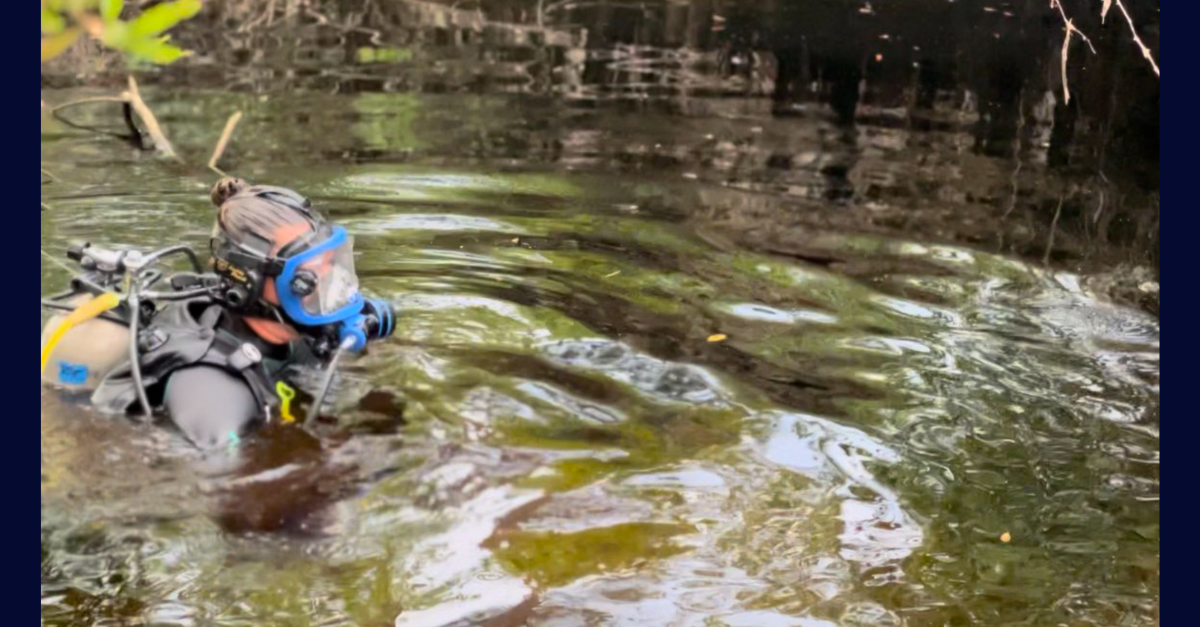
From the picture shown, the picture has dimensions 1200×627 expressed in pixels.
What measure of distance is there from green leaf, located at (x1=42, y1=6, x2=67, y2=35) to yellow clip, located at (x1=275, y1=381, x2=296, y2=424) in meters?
2.20

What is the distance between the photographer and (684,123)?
8938 millimetres

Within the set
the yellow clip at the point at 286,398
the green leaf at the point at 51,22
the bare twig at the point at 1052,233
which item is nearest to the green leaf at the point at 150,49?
the green leaf at the point at 51,22

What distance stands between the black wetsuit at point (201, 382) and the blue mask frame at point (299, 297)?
0.18 meters

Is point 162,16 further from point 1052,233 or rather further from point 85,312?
point 1052,233

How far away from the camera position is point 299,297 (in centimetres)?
377

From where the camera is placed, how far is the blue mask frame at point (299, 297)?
3.71 meters

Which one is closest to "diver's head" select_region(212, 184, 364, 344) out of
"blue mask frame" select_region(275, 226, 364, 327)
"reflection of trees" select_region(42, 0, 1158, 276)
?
"blue mask frame" select_region(275, 226, 364, 327)

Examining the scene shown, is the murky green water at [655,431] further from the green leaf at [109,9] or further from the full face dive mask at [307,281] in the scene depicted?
the green leaf at [109,9]

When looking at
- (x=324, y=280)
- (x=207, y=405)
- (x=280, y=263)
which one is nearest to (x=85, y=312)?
(x=207, y=405)

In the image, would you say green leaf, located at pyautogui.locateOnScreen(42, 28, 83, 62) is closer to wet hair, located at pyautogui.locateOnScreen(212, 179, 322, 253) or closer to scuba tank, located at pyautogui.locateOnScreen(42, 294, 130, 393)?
wet hair, located at pyautogui.locateOnScreen(212, 179, 322, 253)

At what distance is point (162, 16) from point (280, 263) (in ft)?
6.64

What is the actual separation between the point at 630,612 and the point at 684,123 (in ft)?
20.8

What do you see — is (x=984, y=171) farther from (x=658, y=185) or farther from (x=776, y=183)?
(x=658, y=185)

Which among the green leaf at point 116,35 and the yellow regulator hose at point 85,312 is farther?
the yellow regulator hose at point 85,312
